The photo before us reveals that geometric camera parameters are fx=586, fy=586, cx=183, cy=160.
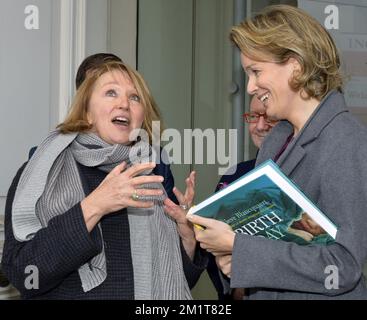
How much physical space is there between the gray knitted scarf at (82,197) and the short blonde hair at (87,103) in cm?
3

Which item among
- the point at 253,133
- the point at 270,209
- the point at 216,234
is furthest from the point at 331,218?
the point at 253,133

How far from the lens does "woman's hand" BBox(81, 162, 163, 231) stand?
1.34 m

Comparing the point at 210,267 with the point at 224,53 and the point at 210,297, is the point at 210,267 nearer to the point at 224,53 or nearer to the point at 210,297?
the point at 210,297

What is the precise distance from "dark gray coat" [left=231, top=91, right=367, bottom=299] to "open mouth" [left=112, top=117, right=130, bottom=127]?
55 cm

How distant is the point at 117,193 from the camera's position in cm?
134

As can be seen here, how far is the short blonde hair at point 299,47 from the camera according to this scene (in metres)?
1.27

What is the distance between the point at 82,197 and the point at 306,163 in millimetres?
568

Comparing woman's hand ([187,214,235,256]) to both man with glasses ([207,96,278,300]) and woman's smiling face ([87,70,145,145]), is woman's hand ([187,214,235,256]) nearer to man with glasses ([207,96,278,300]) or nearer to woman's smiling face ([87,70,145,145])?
woman's smiling face ([87,70,145,145])

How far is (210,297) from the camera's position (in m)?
3.05

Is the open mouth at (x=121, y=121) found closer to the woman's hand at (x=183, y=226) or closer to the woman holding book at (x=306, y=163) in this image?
the woman's hand at (x=183, y=226)

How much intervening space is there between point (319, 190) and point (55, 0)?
6.10 feet

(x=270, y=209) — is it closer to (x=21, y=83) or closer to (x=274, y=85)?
(x=274, y=85)

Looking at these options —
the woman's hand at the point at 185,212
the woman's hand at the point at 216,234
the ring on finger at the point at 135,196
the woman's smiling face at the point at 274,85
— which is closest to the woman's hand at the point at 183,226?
the woman's hand at the point at 185,212

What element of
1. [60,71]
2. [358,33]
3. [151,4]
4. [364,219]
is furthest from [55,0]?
[364,219]
